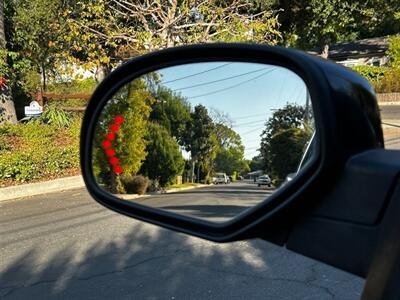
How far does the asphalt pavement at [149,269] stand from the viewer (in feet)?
14.7

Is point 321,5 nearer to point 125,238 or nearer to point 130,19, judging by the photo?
point 130,19

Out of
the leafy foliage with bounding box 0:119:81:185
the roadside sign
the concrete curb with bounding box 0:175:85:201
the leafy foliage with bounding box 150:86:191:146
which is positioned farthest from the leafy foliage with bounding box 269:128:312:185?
the roadside sign

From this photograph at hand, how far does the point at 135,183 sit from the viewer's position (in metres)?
1.78

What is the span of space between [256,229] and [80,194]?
10531 mm

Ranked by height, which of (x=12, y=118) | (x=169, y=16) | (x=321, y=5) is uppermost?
(x=321, y=5)

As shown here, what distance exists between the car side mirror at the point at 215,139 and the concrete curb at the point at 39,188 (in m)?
9.90

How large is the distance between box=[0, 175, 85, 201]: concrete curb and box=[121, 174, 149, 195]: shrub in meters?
9.92

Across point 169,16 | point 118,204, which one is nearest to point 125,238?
point 118,204

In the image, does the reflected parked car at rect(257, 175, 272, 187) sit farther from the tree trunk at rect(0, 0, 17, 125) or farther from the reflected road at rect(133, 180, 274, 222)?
the tree trunk at rect(0, 0, 17, 125)

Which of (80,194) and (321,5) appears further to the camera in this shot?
(321,5)

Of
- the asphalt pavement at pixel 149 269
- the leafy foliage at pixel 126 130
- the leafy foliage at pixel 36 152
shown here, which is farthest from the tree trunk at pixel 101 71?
the leafy foliage at pixel 126 130

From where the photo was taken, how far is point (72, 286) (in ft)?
15.6

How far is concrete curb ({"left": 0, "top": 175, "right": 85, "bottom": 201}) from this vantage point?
11375mm

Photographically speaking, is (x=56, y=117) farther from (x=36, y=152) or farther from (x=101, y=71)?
(x=36, y=152)
